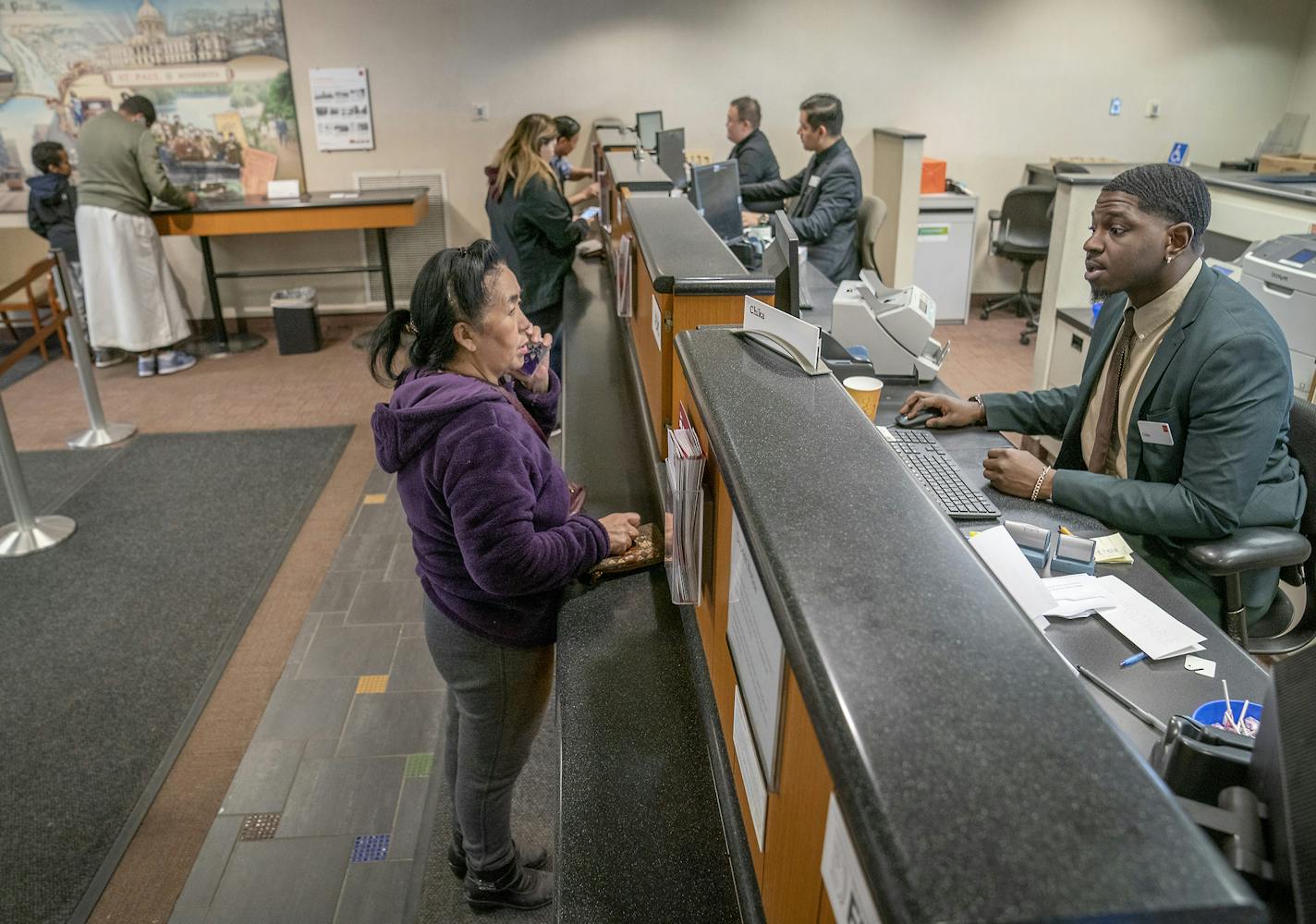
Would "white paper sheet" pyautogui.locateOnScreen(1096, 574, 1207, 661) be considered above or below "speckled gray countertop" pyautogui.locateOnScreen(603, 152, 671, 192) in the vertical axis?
below

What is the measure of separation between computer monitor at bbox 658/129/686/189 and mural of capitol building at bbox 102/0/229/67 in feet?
10.4

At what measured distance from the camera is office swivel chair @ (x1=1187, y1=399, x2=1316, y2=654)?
1.86 metres

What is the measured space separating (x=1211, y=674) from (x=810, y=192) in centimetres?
367

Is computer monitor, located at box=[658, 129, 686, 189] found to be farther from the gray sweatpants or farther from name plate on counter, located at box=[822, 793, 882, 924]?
name plate on counter, located at box=[822, 793, 882, 924]

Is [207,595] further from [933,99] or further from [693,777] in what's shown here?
[933,99]

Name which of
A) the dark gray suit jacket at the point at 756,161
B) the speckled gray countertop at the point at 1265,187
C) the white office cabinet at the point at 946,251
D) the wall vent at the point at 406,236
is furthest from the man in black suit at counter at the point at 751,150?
the speckled gray countertop at the point at 1265,187

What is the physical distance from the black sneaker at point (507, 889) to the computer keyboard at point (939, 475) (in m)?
1.18

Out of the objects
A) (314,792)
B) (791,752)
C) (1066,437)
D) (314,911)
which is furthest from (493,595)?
(1066,437)

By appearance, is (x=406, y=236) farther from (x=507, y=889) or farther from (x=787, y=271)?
(x=507, y=889)

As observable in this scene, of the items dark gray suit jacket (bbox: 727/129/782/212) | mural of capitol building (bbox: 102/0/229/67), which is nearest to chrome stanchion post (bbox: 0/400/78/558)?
mural of capitol building (bbox: 102/0/229/67)

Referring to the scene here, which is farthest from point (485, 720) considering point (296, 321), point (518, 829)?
point (296, 321)

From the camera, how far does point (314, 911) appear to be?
2053mm

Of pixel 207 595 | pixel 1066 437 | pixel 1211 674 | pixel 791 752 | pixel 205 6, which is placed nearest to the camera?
pixel 791 752

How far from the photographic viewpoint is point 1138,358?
80.0 inches
